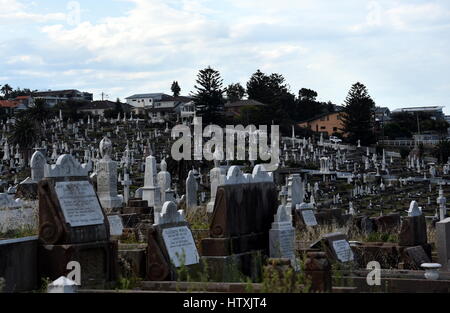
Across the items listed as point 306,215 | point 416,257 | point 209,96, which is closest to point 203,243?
point 416,257

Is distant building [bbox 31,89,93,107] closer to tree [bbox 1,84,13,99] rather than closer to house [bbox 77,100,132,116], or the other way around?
tree [bbox 1,84,13,99]

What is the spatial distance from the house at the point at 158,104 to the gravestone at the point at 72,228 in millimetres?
110418

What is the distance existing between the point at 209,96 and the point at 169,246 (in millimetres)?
82869

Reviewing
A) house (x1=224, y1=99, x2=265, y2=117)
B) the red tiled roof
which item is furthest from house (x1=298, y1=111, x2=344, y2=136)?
the red tiled roof

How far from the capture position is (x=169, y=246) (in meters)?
12.0

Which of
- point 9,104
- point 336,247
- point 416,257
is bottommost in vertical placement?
point 416,257

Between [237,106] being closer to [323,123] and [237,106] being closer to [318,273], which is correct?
[323,123]

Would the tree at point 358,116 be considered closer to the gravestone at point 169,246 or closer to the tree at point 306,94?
the tree at point 306,94

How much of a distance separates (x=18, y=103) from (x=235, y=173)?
120m

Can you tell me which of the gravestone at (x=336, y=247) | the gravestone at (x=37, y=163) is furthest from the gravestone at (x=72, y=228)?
the gravestone at (x=37, y=163)

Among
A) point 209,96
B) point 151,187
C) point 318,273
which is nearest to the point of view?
point 318,273

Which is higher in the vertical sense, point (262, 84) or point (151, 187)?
point (262, 84)

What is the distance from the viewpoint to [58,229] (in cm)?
1081
